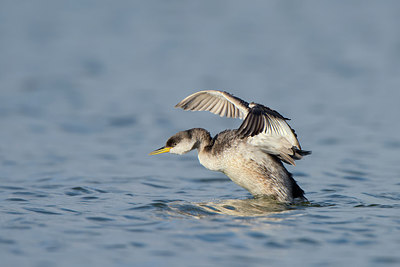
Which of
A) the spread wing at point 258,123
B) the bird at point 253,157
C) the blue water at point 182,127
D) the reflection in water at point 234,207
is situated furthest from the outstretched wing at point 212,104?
the reflection in water at point 234,207

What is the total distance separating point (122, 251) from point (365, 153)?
23.8 ft

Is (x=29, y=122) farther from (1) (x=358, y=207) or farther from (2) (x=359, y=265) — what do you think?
(2) (x=359, y=265)

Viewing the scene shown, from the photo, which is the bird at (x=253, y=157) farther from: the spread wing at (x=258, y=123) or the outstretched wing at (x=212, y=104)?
the outstretched wing at (x=212, y=104)

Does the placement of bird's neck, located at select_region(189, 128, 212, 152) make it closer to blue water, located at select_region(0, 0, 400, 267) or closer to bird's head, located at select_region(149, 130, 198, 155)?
bird's head, located at select_region(149, 130, 198, 155)

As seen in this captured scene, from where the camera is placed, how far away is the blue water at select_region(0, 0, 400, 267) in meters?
7.52

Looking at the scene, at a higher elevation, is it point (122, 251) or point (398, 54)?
point (398, 54)

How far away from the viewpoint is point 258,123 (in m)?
8.48

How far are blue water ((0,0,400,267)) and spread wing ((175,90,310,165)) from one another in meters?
0.84

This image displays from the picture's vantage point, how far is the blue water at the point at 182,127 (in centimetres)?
752

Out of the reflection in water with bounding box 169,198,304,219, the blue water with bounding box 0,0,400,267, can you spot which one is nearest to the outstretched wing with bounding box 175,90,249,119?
the blue water with bounding box 0,0,400,267

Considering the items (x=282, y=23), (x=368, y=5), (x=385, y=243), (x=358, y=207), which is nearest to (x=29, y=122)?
(x=358, y=207)

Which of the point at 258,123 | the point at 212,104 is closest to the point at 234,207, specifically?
the point at 258,123

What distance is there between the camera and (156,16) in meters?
23.3

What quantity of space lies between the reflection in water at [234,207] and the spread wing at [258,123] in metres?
0.73
